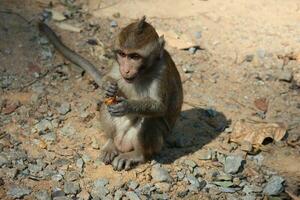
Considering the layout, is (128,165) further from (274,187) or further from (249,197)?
(274,187)

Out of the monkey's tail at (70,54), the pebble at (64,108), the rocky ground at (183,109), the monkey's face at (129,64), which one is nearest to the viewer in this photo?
the monkey's face at (129,64)

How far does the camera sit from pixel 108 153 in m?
5.81

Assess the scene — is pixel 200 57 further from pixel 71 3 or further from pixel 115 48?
pixel 115 48

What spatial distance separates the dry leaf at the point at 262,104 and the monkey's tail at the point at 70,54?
1.82 m

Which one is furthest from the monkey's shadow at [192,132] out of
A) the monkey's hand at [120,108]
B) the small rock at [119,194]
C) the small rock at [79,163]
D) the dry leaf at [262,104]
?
the monkey's hand at [120,108]

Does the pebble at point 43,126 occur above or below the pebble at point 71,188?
above

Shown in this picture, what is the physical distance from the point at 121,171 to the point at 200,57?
242cm

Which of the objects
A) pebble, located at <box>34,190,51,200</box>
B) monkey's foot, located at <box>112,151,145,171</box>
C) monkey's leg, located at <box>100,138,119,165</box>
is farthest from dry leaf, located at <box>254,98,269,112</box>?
pebble, located at <box>34,190,51,200</box>

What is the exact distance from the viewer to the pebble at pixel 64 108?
20.7 ft

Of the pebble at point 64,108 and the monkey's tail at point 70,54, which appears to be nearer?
the pebble at point 64,108

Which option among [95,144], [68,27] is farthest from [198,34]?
[95,144]

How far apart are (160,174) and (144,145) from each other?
31 centimetres

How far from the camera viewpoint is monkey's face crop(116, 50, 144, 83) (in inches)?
203

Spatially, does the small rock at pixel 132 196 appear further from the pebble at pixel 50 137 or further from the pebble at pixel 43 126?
the pebble at pixel 43 126
